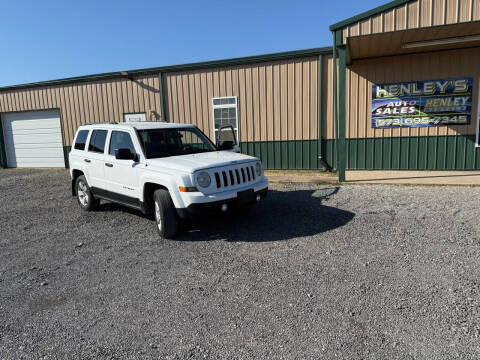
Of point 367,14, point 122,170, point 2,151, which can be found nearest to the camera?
point 122,170

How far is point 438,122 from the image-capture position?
10.1m

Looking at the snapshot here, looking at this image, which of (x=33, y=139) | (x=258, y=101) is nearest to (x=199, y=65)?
(x=258, y=101)

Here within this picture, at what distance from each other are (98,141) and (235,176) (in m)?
3.10

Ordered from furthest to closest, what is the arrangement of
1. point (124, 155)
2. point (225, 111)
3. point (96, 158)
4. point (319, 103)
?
point (225, 111) → point (319, 103) → point (96, 158) → point (124, 155)

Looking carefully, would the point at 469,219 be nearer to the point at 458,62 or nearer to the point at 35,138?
the point at 458,62

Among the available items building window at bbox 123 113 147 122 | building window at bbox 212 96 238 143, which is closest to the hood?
building window at bbox 212 96 238 143

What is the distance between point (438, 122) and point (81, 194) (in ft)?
32.3

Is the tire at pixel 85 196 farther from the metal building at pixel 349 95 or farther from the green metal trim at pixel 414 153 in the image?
the green metal trim at pixel 414 153

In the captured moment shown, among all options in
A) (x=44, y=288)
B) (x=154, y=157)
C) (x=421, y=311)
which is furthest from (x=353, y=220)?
(x=44, y=288)

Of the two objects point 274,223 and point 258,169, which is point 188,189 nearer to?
point 258,169

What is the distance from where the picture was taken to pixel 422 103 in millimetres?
10172

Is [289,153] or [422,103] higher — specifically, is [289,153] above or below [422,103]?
below

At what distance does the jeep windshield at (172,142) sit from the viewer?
5.82 meters

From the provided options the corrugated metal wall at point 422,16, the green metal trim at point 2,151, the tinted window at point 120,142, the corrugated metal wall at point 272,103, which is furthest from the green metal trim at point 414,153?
the green metal trim at point 2,151
